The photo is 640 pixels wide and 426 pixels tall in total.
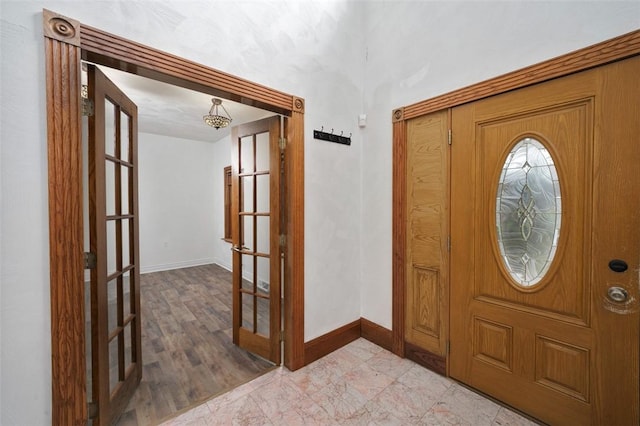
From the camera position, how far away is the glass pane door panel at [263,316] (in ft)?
8.75

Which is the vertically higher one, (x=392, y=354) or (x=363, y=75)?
(x=363, y=75)

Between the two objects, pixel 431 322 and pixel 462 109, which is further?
pixel 431 322

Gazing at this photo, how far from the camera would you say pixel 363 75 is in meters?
2.71

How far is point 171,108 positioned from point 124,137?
261 cm

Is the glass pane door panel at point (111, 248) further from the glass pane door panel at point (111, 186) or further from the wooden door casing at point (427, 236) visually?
the wooden door casing at point (427, 236)

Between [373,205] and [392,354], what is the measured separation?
1421mm

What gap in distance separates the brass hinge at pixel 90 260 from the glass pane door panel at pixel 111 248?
8.7 inches

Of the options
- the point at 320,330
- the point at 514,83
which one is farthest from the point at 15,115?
the point at 514,83

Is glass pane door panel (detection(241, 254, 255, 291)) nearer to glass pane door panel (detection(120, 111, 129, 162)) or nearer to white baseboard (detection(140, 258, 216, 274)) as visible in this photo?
glass pane door panel (detection(120, 111, 129, 162))

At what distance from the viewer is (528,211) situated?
67.3 inches

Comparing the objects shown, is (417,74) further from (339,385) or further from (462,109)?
(339,385)

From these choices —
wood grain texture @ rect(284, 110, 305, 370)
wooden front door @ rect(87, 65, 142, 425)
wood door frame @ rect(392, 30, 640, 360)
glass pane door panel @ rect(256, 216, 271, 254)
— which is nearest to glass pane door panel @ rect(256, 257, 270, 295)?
glass pane door panel @ rect(256, 216, 271, 254)

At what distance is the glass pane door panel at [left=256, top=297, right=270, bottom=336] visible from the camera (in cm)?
267

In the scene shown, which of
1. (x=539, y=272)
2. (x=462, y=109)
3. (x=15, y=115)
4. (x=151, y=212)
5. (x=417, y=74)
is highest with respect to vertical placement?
(x=417, y=74)
